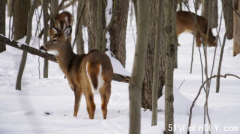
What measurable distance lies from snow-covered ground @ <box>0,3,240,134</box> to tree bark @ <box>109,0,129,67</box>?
0.77ft

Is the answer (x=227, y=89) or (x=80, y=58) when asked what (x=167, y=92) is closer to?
(x=80, y=58)

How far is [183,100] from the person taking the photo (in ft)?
17.6

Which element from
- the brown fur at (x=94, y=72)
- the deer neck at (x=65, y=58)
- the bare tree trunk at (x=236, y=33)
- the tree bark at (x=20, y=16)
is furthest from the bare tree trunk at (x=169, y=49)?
the tree bark at (x=20, y=16)

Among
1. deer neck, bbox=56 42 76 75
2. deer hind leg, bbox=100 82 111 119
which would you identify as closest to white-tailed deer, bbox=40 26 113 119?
deer hind leg, bbox=100 82 111 119

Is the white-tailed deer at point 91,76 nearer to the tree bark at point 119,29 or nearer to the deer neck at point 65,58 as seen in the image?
the deer neck at point 65,58

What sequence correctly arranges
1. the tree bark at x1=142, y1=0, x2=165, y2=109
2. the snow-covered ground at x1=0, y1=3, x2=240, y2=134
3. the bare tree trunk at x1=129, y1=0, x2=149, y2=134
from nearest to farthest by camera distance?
1. the bare tree trunk at x1=129, y1=0, x2=149, y2=134
2. the snow-covered ground at x1=0, y1=3, x2=240, y2=134
3. the tree bark at x1=142, y1=0, x2=165, y2=109

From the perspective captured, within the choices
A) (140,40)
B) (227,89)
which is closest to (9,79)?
(227,89)

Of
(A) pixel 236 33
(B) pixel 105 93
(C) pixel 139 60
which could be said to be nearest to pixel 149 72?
(B) pixel 105 93

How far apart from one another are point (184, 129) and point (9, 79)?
5.58 metres

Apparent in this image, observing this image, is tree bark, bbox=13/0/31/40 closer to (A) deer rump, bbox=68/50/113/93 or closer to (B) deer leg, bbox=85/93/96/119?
(A) deer rump, bbox=68/50/113/93

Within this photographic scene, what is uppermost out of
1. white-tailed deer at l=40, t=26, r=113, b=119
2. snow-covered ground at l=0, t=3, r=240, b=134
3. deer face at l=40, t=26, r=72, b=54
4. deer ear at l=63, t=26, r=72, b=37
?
deer ear at l=63, t=26, r=72, b=37

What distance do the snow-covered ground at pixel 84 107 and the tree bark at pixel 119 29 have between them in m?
0.24

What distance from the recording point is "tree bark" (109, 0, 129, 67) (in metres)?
7.15

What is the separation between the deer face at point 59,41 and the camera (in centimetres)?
593
